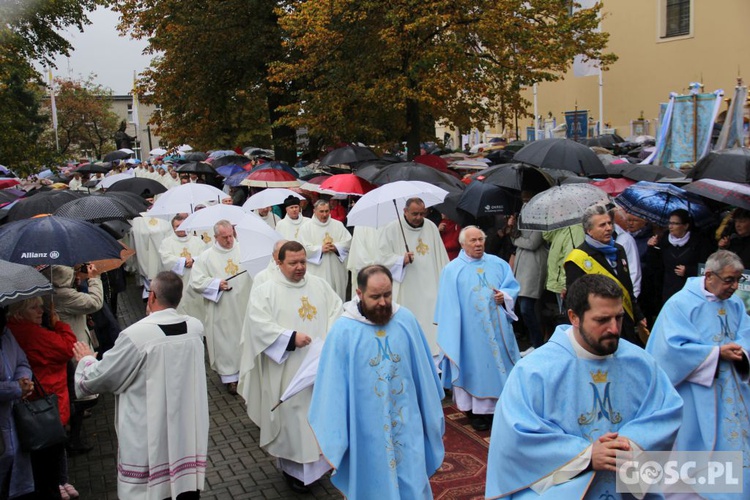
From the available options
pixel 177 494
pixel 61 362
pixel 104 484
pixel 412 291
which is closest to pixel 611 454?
pixel 177 494

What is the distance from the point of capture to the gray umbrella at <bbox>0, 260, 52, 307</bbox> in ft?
16.6

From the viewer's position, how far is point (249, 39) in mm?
21156

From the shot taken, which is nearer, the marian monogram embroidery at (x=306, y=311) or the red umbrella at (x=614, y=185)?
the marian monogram embroidery at (x=306, y=311)

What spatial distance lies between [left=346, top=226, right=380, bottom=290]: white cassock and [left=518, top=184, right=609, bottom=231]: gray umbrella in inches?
94.4

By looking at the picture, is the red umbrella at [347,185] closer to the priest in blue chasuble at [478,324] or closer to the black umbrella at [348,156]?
the black umbrella at [348,156]

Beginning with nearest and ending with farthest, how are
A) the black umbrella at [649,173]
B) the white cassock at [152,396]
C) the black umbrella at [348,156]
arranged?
the white cassock at [152,396] → the black umbrella at [649,173] → the black umbrella at [348,156]

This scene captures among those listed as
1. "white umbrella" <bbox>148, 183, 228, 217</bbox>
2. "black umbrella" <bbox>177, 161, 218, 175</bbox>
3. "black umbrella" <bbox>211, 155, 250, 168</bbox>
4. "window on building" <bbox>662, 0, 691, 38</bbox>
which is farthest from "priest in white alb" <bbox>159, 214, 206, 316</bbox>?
"window on building" <bbox>662, 0, 691, 38</bbox>

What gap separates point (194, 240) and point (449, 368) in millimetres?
4827

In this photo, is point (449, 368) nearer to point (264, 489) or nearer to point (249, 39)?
point (264, 489)

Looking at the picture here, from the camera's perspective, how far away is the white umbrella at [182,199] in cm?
1149

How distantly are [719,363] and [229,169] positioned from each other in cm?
1540

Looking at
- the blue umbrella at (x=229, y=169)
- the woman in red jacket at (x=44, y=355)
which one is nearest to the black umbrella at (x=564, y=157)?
the woman in red jacket at (x=44, y=355)

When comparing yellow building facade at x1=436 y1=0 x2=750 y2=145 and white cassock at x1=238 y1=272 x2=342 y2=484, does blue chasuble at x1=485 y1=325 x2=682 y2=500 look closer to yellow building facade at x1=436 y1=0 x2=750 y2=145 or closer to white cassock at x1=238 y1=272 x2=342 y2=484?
white cassock at x1=238 y1=272 x2=342 y2=484

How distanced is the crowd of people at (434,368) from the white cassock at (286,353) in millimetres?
13
